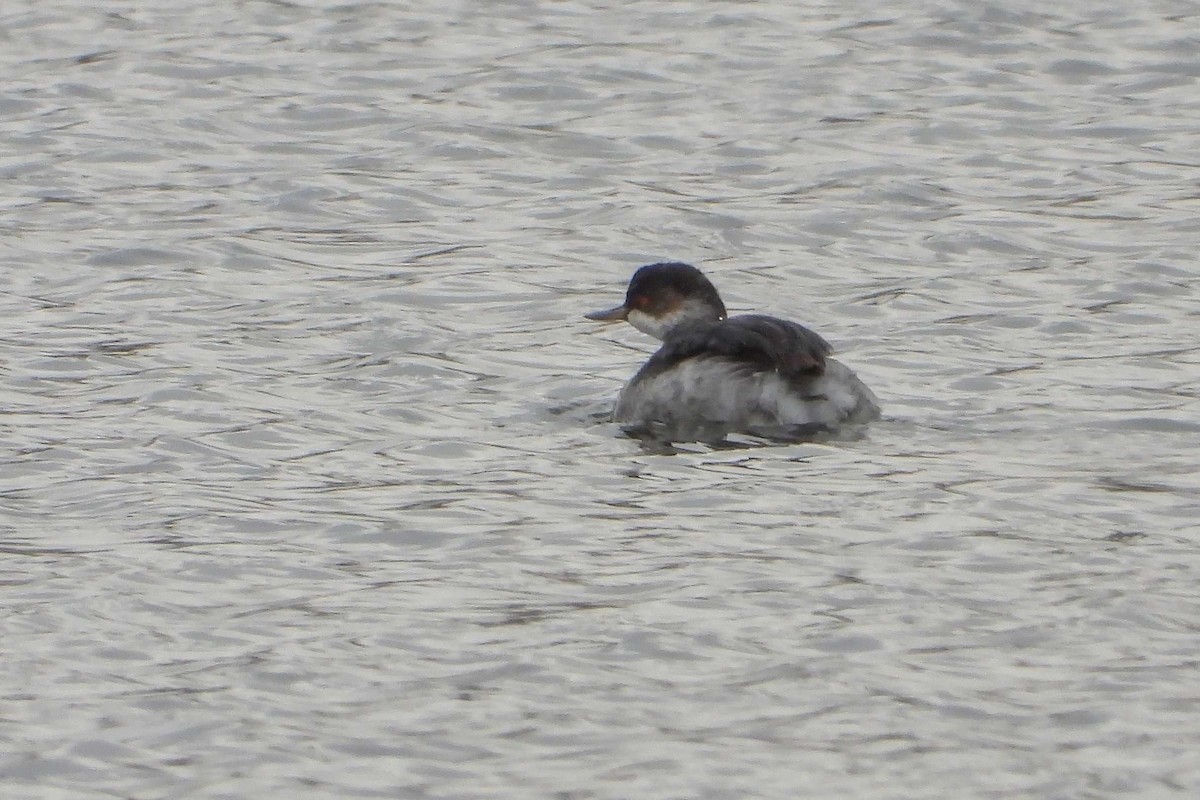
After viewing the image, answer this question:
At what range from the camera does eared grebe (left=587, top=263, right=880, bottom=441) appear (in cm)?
977

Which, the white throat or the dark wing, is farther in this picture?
the white throat

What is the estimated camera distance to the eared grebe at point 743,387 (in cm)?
977

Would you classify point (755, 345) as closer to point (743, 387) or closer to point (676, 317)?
point (743, 387)

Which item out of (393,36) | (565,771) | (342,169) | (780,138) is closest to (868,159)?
(780,138)

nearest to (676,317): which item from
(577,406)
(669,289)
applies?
(669,289)

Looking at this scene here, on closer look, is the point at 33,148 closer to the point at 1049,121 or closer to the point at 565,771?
the point at 1049,121

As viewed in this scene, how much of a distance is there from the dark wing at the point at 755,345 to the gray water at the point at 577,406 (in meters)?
0.43

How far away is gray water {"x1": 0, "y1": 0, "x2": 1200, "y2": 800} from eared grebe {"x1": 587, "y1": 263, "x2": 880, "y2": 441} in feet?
0.93

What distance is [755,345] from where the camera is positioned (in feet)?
32.5

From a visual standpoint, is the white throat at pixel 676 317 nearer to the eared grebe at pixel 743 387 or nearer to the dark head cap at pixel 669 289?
the dark head cap at pixel 669 289

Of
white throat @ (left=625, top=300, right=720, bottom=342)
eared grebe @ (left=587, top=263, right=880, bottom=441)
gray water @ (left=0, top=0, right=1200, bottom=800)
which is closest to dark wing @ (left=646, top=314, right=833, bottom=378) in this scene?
eared grebe @ (left=587, top=263, right=880, bottom=441)

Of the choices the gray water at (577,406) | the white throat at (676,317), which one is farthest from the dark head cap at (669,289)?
the gray water at (577,406)

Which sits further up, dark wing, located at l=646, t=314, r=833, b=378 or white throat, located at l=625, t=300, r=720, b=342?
dark wing, located at l=646, t=314, r=833, b=378

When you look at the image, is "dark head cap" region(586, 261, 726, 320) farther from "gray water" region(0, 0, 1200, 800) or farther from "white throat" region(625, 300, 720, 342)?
"gray water" region(0, 0, 1200, 800)
